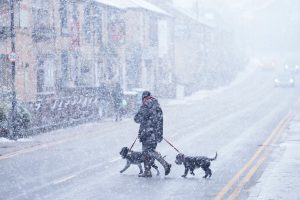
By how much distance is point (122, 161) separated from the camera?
15.9m

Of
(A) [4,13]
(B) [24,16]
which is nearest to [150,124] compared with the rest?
(A) [4,13]

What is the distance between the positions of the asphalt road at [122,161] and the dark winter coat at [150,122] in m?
0.89

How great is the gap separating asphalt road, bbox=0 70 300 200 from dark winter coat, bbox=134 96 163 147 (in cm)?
89

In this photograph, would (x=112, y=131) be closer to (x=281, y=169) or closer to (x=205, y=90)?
(x=281, y=169)

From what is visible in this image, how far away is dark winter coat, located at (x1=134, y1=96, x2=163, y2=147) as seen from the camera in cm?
1315

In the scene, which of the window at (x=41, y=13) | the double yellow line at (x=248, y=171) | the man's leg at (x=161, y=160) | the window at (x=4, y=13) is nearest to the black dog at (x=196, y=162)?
the man's leg at (x=161, y=160)

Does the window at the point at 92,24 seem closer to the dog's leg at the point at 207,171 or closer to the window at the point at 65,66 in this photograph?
the window at the point at 65,66

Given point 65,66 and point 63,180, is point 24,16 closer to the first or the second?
point 65,66

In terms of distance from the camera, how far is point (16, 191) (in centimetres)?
1192

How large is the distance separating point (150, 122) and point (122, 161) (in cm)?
309

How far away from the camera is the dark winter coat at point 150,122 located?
518 inches

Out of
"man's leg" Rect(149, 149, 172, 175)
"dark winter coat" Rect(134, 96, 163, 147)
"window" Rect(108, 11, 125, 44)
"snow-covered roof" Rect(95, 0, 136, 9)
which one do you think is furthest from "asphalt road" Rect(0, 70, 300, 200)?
"snow-covered roof" Rect(95, 0, 136, 9)

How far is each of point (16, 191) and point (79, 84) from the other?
24558 millimetres

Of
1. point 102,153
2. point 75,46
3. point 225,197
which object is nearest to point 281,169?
point 225,197
